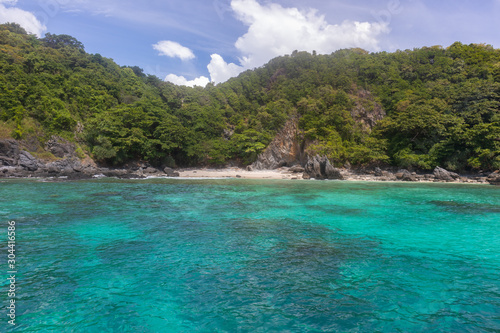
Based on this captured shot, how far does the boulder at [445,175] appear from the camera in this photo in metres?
34.5

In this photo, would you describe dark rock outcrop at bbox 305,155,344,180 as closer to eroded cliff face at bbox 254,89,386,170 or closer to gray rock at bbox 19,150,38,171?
eroded cliff face at bbox 254,89,386,170

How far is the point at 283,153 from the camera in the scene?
4969 cm

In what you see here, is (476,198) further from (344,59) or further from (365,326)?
(344,59)

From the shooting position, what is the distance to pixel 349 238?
10766mm

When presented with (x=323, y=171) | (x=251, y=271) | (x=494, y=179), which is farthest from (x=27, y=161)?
(x=494, y=179)

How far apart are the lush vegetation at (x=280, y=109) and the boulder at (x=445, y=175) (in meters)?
1.80

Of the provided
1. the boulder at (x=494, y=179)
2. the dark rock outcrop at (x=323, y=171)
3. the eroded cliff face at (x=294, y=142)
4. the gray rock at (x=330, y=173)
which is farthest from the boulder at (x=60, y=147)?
the boulder at (x=494, y=179)

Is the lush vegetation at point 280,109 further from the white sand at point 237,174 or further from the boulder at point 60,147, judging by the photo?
the white sand at point 237,174

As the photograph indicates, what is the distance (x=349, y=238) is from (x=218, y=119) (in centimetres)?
5172

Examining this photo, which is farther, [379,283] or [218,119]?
[218,119]

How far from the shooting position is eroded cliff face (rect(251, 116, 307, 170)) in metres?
49.6

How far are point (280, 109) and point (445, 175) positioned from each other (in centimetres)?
3160

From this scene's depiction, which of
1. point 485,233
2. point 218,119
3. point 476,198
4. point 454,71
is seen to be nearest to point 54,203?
point 485,233

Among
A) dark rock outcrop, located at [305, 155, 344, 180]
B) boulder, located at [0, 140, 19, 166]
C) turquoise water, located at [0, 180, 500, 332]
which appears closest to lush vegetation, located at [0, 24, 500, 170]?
boulder, located at [0, 140, 19, 166]
